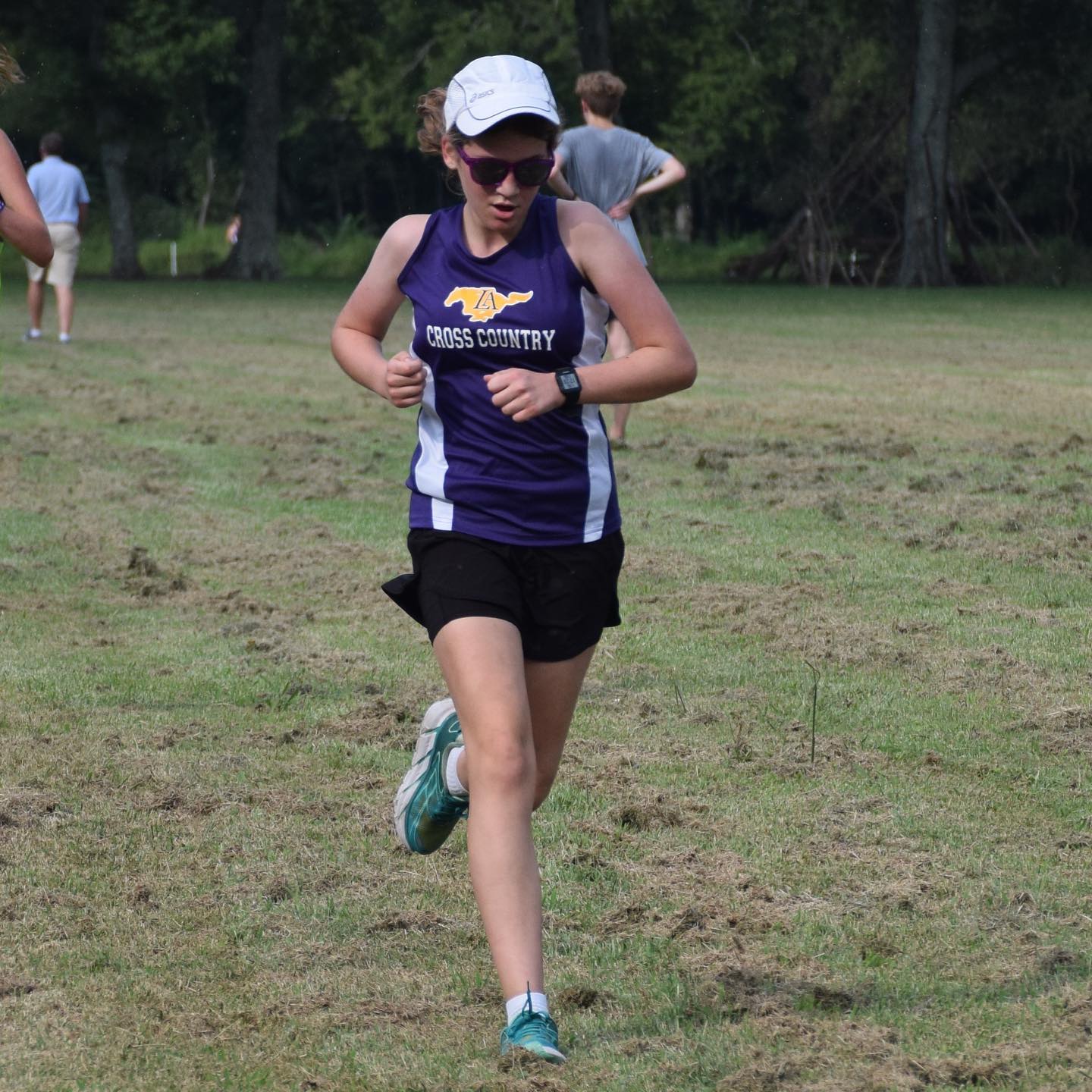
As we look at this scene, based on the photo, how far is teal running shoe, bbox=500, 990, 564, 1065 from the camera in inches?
135

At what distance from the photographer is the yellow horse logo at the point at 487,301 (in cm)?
382

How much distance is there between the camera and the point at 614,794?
17.0 feet

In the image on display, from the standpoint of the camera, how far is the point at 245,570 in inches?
338

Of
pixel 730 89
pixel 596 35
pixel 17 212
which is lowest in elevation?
pixel 17 212

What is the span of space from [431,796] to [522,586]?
0.64 m

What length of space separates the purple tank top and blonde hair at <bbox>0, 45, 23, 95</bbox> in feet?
4.46

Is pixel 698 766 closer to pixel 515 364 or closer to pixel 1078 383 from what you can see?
pixel 515 364

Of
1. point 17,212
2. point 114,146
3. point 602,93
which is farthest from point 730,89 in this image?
point 17,212

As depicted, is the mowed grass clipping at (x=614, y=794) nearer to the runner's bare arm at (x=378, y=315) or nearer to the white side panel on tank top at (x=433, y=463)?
the white side panel on tank top at (x=433, y=463)

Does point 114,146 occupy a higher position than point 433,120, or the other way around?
point 114,146

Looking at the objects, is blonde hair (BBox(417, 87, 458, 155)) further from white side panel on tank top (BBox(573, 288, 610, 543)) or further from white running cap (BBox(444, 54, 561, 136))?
white side panel on tank top (BBox(573, 288, 610, 543))

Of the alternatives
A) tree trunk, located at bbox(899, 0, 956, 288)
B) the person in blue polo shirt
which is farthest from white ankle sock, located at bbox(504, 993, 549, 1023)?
tree trunk, located at bbox(899, 0, 956, 288)

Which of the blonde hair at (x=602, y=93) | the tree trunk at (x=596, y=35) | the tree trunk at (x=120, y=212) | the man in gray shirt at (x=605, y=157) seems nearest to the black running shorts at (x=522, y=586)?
the man in gray shirt at (x=605, y=157)

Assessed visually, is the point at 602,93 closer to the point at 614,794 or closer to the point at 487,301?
the point at 614,794
